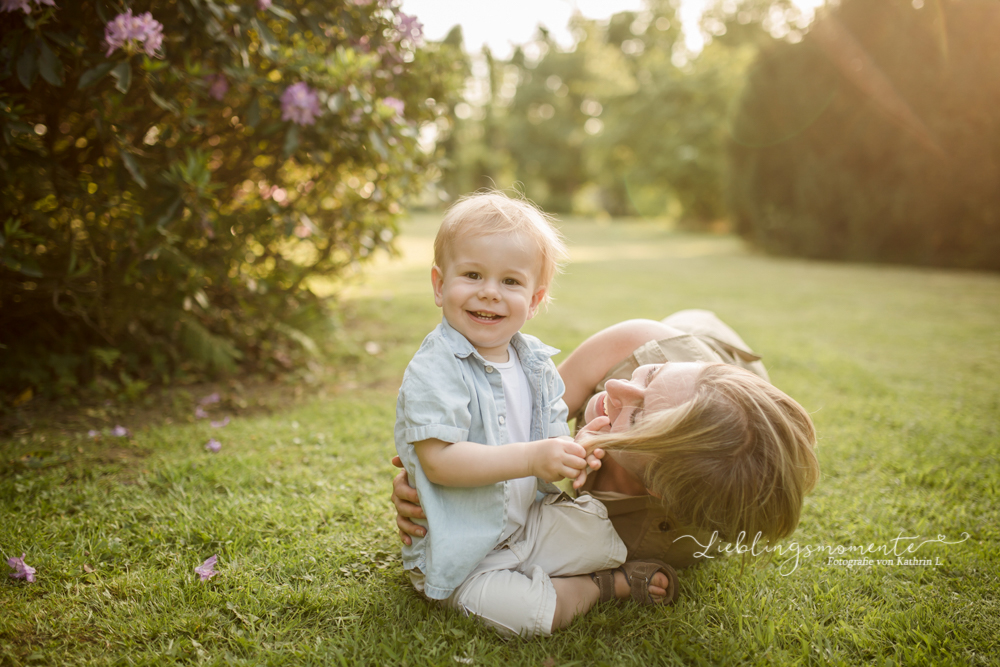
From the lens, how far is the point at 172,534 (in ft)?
6.62

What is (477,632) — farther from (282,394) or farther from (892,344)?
(892,344)

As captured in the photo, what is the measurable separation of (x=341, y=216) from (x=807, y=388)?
339 centimetres

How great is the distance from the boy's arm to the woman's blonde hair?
203 millimetres

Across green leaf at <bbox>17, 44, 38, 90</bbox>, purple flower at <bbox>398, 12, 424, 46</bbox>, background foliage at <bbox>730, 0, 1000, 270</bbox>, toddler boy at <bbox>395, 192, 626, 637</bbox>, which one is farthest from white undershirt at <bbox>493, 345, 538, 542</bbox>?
background foliage at <bbox>730, 0, 1000, 270</bbox>

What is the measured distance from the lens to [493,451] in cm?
155

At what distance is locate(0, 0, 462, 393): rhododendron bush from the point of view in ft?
8.13

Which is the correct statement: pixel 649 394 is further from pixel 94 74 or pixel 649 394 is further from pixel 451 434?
pixel 94 74

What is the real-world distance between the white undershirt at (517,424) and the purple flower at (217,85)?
2.15 m

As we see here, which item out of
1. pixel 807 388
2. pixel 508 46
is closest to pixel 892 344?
pixel 807 388

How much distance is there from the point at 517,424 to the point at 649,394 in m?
0.41

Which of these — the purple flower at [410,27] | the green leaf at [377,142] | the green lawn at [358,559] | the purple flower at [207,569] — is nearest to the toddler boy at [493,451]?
the green lawn at [358,559]

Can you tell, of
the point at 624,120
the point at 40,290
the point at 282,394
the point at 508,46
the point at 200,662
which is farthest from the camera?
the point at 624,120

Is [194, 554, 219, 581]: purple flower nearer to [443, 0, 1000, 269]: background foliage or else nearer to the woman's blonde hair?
the woman's blonde hair

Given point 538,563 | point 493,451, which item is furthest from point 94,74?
point 538,563
